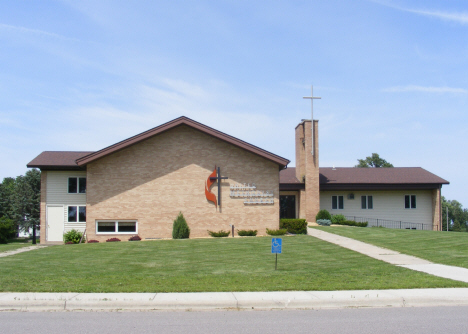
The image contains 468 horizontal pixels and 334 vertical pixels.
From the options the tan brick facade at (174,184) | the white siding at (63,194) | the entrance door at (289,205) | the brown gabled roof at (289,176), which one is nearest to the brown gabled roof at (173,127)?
the tan brick facade at (174,184)

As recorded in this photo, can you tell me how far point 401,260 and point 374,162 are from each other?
61497mm

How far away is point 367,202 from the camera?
121ft

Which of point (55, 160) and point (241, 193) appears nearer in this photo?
point (241, 193)

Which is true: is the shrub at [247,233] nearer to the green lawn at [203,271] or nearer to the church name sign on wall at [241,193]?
the church name sign on wall at [241,193]

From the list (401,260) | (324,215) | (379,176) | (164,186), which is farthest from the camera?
(379,176)

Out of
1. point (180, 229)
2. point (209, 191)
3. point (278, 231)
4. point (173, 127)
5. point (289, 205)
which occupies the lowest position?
point (278, 231)

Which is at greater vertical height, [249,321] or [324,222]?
[324,222]

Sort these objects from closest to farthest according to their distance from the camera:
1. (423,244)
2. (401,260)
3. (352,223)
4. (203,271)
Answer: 1. (203,271)
2. (401,260)
3. (423,244)
4. (352,223)

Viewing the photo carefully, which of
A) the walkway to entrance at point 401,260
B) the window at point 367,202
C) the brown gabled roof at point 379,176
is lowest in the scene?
the walkway to entrance at point 401,260

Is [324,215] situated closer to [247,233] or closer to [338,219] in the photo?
[338,219]

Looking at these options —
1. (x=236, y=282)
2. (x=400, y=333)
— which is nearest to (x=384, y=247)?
(x=236, y=282)

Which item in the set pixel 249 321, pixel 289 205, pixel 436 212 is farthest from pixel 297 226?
pixel 249 321

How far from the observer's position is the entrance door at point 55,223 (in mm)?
28484

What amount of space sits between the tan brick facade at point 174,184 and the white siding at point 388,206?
10.9 m
